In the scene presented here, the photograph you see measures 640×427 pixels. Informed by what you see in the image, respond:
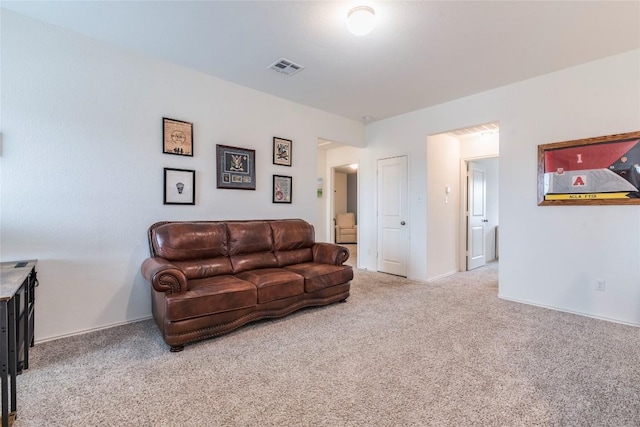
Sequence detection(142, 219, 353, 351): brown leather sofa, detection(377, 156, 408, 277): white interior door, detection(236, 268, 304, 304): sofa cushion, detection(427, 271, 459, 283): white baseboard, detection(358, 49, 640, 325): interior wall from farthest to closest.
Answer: detection(377, 156, 408, 277): white interior door < detection(427, 271, 459, 283): white baseboard < detection(358, 49, 640, 325): interior wall < detection(236, 268, 304, 304): sofa cushion < detection(142, 219, 353, 351): brown leather sofa

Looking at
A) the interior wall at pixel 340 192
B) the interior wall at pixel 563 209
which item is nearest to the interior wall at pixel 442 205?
the interior wall at pixel 563 209

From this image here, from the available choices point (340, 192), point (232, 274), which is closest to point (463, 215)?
point (232, 274)

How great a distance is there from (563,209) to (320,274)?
2.82 meters

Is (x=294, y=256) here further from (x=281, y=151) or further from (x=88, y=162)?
(x=88, y=162)

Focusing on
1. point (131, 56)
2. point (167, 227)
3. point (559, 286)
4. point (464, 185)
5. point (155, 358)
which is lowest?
point (155, 358)

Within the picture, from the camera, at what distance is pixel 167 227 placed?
2.91m

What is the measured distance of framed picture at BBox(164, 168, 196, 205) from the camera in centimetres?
312

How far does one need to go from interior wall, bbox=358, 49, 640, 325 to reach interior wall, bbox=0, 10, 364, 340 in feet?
11.8

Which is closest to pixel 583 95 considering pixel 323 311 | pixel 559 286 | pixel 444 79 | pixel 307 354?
pixel 444 79

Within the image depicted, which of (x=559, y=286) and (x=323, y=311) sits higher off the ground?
(x=559, y=286)

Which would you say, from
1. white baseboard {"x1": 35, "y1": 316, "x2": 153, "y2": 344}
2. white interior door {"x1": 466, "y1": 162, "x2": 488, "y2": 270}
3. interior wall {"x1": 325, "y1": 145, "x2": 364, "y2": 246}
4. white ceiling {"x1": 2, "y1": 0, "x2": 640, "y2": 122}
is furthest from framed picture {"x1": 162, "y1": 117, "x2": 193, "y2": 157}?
white interior door {"x1": 466, "y1": 162, "x2": 488, "y2": 270}

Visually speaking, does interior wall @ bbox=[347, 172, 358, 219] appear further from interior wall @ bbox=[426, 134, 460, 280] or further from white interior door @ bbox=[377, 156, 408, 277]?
interior wall @ bbox=[426, 134, 460, 280]

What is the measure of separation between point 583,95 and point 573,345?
8.44 ft

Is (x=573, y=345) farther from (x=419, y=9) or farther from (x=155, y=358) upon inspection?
(x=155, y=358)
